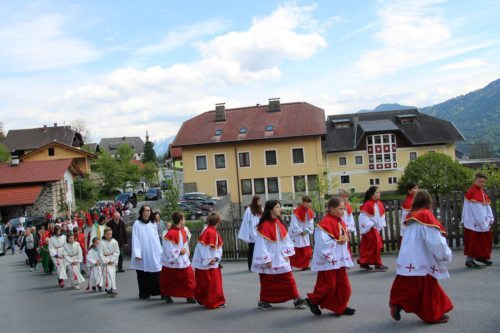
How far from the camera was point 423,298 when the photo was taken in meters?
6.85

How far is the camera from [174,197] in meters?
23.2

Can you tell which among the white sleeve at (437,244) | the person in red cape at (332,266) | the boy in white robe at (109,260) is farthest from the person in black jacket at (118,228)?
the white sleeve at (437,244)

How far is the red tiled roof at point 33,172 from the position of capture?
1716 inches

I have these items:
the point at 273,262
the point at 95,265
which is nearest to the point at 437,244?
the point at 273,262

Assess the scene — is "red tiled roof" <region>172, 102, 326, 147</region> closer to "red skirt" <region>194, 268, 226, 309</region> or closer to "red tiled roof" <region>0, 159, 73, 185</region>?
"red tiled roof" <region>0, 159, 73, 185</region>

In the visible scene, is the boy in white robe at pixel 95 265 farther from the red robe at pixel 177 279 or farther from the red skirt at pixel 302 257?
the red skirt at pixel 302 257

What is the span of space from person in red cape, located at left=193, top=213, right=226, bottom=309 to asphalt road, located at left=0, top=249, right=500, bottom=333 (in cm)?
23

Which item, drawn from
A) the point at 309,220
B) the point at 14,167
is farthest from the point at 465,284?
the point at 14,167

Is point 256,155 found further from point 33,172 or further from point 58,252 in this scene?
point 58,252

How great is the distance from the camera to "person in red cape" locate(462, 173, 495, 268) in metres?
10.5

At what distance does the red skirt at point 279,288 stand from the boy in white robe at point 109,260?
502cm

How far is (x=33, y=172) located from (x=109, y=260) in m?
35.8

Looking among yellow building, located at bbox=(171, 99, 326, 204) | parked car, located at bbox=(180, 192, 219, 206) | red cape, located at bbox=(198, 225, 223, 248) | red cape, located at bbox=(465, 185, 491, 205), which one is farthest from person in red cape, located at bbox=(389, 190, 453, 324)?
yellow building, located at bbox=(171, 99, 326, 204)

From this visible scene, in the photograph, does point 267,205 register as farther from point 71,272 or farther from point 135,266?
point 71,272
